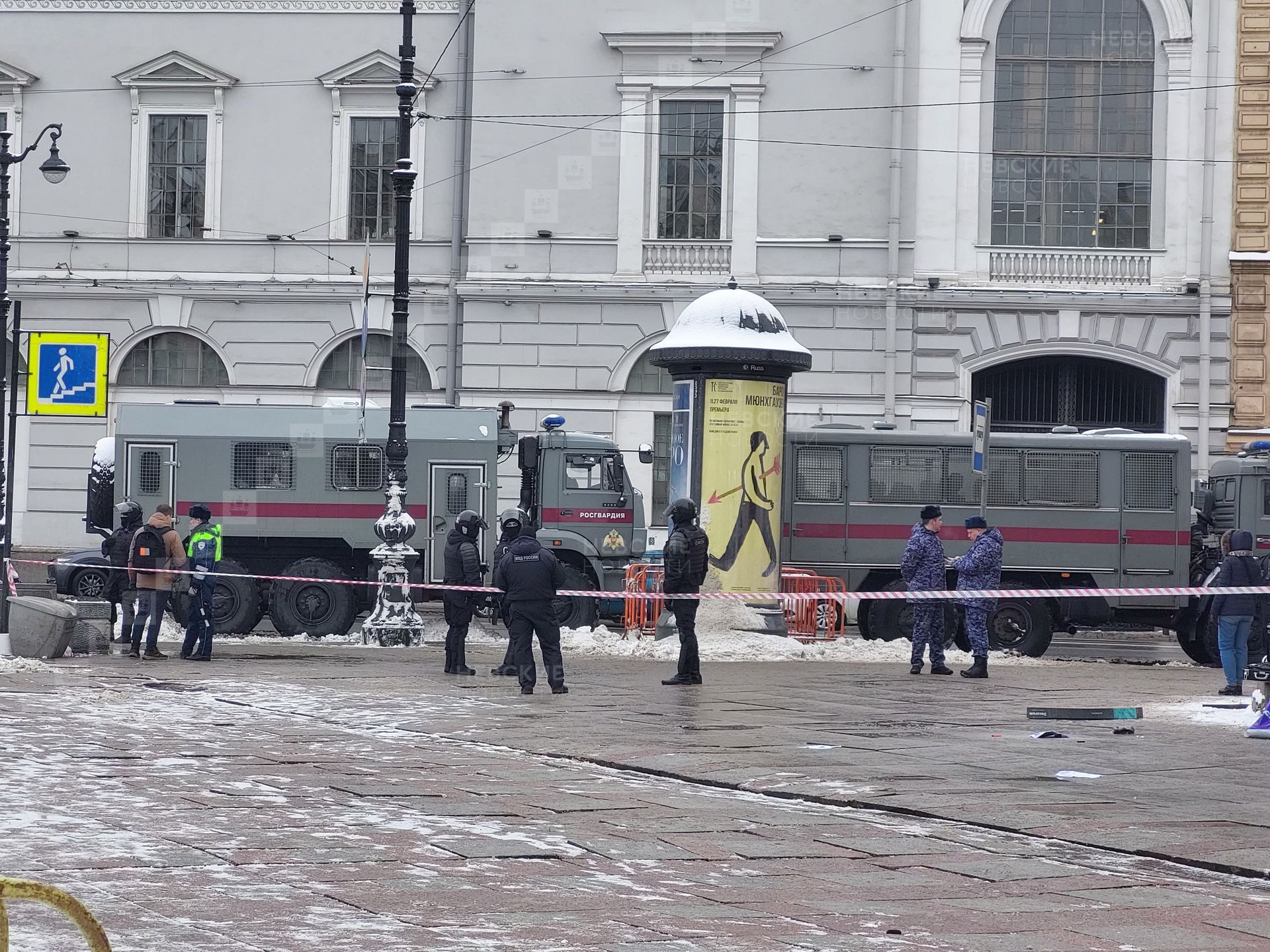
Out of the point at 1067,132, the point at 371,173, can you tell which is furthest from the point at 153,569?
the point at 1067,132

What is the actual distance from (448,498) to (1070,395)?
11.9 meters

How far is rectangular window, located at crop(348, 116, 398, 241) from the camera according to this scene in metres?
33.3

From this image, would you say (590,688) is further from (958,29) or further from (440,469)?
(958,29)

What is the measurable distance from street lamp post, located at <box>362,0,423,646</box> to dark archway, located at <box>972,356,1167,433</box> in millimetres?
12758

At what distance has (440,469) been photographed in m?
25.8

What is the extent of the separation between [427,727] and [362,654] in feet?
27.5

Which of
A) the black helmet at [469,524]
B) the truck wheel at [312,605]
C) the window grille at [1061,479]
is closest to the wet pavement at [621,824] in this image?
the black helmet at [469,524]

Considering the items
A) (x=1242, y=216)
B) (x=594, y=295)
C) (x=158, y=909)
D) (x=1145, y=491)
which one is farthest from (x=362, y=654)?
(x=1242, y=216)

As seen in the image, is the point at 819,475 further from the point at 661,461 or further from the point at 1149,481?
the point at 661,461

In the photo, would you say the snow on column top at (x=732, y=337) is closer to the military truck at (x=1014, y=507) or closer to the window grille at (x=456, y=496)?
the military truck at (x=1014, y=507)

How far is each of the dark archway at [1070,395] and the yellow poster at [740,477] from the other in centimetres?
1149

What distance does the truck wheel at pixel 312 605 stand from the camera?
982 inches

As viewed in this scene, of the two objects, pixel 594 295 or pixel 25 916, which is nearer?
pixel 25 916

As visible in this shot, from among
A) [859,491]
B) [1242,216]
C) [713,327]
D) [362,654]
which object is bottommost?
[362,654]
